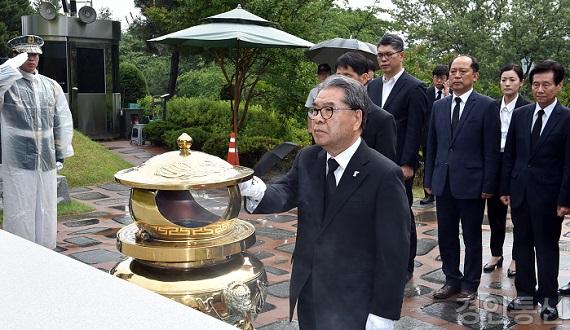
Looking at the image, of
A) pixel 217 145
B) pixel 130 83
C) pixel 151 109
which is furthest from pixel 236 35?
pixel 130 83

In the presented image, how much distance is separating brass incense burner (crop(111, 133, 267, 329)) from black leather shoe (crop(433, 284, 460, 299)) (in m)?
2.62

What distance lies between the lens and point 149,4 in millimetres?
23203

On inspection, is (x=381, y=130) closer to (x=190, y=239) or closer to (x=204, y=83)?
(x=190, y=239)

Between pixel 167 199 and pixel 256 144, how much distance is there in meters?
8.90

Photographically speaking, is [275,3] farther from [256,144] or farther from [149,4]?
[149,4]

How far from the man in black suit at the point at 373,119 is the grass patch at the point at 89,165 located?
6.64 metres

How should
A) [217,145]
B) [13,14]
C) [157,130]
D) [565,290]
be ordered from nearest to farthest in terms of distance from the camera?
[565,290]
[217,145]
[157,130]
[13,14]

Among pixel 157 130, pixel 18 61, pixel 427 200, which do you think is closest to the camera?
pixel 18 61

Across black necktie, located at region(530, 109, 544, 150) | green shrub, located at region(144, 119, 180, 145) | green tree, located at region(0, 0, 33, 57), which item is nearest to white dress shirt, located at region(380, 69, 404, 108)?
black necktie, located at region(530, 109, 544, 150)

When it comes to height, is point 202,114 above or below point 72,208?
above

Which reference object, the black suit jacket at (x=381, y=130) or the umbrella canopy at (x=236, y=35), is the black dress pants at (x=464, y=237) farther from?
the umbrella canopy at (x=236, y=35)

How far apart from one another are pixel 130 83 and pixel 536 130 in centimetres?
1754

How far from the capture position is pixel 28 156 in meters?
5.77

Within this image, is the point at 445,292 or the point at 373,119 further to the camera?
the point at 445,292
